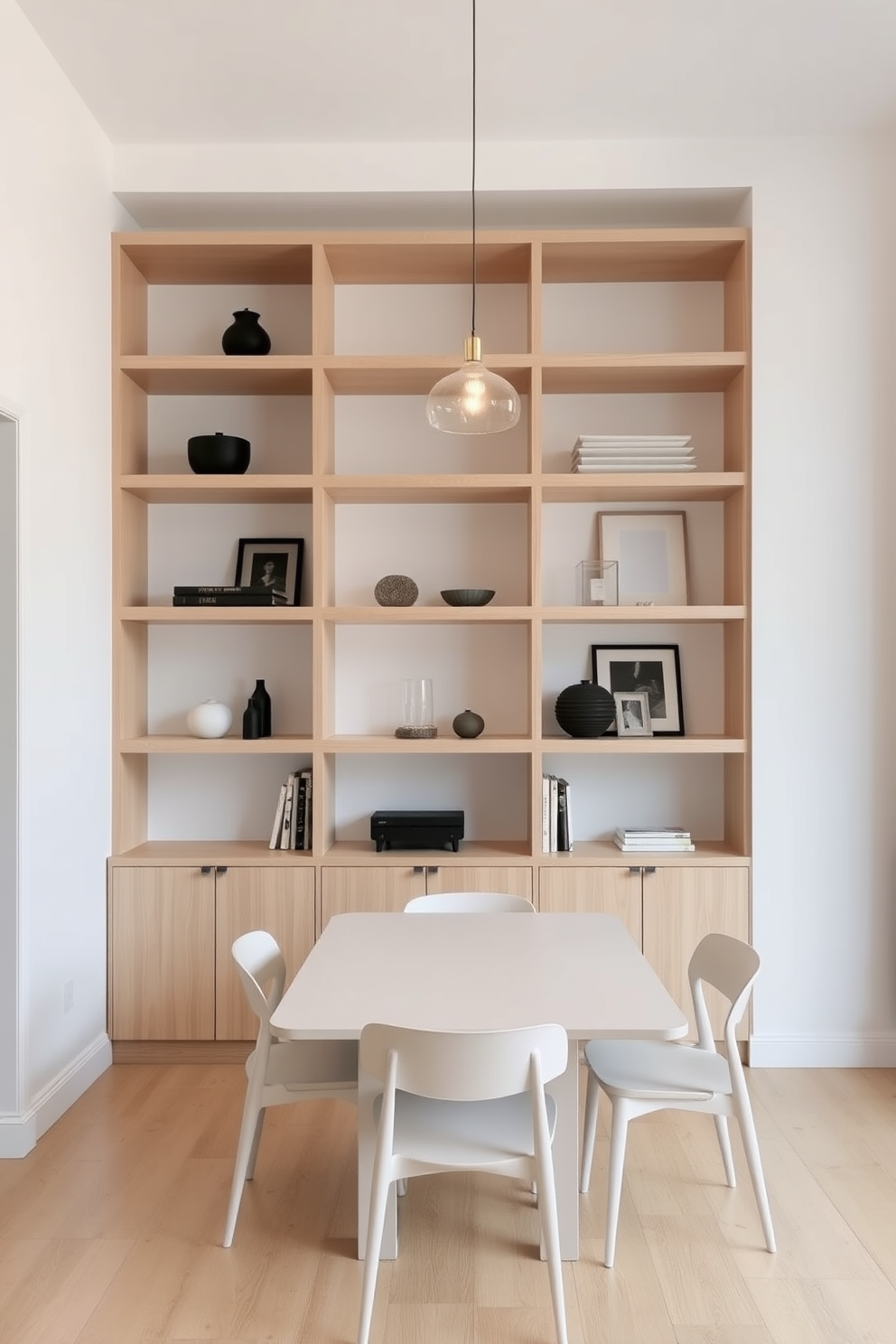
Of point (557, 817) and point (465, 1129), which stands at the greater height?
point (557, 817)

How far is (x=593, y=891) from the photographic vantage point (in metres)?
3.85

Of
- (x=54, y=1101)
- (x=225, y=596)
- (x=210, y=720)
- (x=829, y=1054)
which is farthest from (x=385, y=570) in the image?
(x=829, y=1054)

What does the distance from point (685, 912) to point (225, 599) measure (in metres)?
2.14

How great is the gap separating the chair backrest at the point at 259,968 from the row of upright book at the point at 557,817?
4.56 feet

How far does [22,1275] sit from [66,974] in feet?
3.76

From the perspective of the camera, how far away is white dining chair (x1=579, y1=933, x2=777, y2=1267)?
2.50 m

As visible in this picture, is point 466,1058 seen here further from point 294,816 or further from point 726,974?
point 294,816

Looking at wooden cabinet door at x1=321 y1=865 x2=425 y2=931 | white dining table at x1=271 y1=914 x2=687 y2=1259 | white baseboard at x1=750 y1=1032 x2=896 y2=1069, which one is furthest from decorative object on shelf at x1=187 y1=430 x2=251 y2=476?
white baseboard at x1=750 y1=1032 x2=896 y2=1069

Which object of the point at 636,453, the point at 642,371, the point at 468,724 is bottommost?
the point at 468,724

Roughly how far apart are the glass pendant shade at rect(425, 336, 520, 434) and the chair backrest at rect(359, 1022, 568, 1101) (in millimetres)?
1458

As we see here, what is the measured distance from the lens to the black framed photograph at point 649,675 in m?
4.17

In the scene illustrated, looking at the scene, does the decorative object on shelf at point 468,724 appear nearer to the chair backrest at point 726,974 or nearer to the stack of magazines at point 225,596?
the stack of magazines at point 225,596

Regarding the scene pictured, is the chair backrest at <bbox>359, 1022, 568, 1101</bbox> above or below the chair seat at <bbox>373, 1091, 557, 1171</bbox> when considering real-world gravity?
above

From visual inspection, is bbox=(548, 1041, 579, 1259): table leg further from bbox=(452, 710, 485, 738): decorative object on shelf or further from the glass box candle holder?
the glass box candle holder
